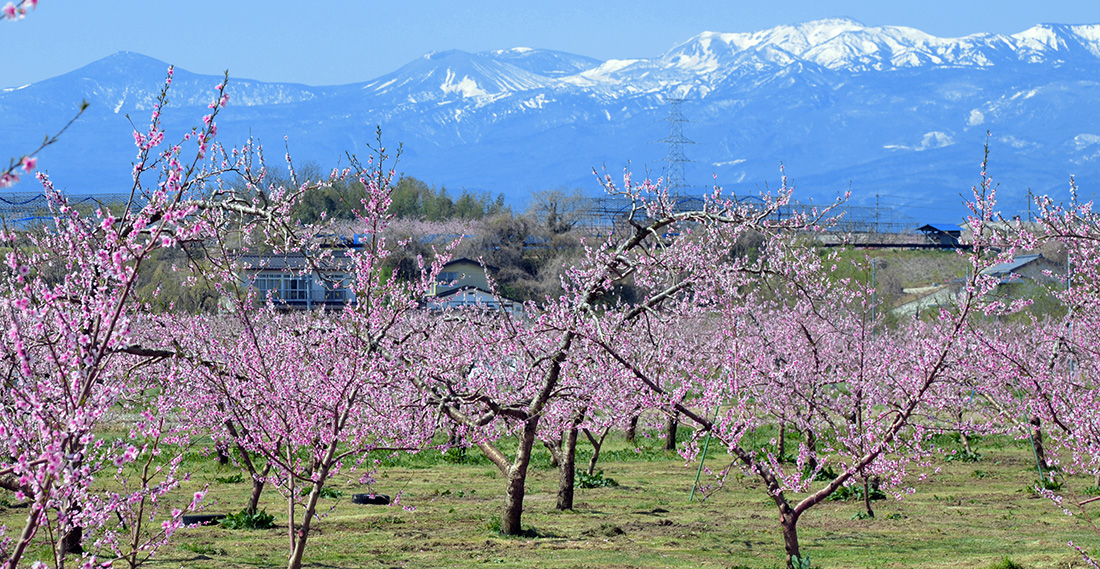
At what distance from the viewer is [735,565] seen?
11539 millimetres

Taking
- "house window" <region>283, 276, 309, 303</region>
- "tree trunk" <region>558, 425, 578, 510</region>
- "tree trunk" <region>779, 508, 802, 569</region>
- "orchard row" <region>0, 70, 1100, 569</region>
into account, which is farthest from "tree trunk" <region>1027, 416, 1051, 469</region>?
"house window" <region>283, 276, 309, 303</region>

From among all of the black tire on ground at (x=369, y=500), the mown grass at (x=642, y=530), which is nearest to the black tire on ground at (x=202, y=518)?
the mown grass at (x=642, y=530)

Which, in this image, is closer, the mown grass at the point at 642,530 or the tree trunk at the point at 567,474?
the mown grass at the point at 642,530

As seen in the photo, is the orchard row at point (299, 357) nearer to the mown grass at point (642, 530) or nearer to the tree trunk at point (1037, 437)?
the mown grass at point (642, 530)

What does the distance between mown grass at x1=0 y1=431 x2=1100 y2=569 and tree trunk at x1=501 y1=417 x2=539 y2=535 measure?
219 millimetres

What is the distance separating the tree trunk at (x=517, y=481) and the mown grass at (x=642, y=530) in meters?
0.22

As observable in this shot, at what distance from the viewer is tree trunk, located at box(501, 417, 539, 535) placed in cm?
1270

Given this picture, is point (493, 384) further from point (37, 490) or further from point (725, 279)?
point (37, 490)

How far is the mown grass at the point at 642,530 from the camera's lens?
1184 centimetres

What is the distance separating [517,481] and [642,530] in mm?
2156

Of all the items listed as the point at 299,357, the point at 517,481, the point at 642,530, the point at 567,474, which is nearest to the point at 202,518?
the point at 299,357

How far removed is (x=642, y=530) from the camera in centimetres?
1417

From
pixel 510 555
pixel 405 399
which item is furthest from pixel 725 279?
pixel 405 399

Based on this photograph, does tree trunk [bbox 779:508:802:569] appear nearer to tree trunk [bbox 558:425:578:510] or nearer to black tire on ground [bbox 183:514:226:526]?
tree trunk [bbox 558:425:578:510]
